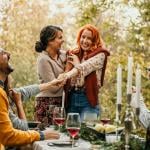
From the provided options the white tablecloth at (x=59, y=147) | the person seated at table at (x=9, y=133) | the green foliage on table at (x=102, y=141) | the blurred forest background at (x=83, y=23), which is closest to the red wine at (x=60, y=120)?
the green foliage on table at (x=102, y=141)

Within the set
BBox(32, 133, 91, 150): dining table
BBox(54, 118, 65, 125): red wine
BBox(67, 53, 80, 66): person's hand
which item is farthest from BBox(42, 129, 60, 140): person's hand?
BBox(67, 53, 80, 66): person's hand

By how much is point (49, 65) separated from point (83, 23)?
253cm

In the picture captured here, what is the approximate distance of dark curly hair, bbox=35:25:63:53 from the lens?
4.44m

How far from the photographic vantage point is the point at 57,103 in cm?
439

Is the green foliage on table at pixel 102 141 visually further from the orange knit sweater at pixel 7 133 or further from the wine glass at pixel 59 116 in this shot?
the orange knit sweater at pixel 7 133

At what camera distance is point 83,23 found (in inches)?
269

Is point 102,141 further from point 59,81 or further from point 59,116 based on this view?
point 59,81

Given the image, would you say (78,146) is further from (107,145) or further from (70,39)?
(70,39)

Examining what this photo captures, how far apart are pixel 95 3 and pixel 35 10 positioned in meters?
8.97

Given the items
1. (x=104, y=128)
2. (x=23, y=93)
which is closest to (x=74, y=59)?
(x=23, y=93)

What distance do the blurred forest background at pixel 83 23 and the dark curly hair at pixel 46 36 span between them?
7.79ft

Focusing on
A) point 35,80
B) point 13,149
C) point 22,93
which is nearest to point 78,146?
point 13,149

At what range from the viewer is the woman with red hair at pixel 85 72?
13.9 ft

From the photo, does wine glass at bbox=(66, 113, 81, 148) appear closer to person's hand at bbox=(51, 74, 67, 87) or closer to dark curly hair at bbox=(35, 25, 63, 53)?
person's hand at bbox=(51, 74, 67, 87)
